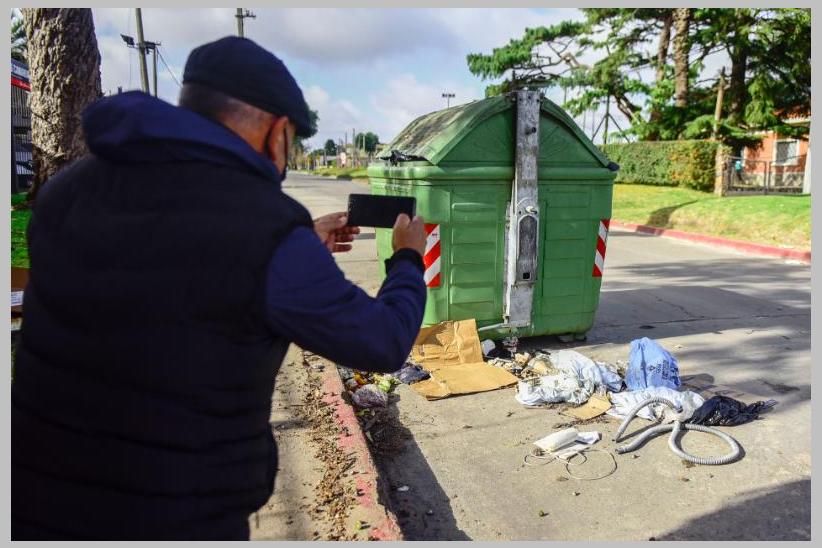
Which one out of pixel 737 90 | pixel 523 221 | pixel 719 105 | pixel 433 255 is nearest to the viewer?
pixel 433 255

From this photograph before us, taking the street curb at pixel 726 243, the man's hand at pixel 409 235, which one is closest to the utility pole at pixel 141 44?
the street curb at pixel 726 243

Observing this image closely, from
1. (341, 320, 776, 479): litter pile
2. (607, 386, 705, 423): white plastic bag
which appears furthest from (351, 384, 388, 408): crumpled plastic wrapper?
(607, 386, 705, 423): white plastic bag

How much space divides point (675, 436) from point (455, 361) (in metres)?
1.77

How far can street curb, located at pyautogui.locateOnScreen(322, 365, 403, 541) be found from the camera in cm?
266

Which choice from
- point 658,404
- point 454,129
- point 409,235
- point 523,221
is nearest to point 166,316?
point 409,235

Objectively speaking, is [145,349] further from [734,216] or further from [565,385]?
[734,216]

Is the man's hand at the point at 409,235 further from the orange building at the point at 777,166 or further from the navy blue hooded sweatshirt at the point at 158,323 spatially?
the orange building at the point at 777,166

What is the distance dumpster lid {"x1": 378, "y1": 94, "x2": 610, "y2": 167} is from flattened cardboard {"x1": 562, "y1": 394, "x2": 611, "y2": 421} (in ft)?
6.61

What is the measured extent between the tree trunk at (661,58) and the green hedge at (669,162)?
122 centimetres

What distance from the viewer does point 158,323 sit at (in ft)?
4.09

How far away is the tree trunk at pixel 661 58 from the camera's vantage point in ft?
69.8

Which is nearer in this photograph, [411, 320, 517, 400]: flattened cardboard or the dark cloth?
the dark cloth

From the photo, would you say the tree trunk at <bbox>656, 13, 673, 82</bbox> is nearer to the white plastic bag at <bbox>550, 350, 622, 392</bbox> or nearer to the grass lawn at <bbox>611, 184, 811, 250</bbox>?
the grass lawn at <bbox>611, 184, 811, 250</bbox>

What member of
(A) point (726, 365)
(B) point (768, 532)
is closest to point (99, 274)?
(B) point (768, 532)
